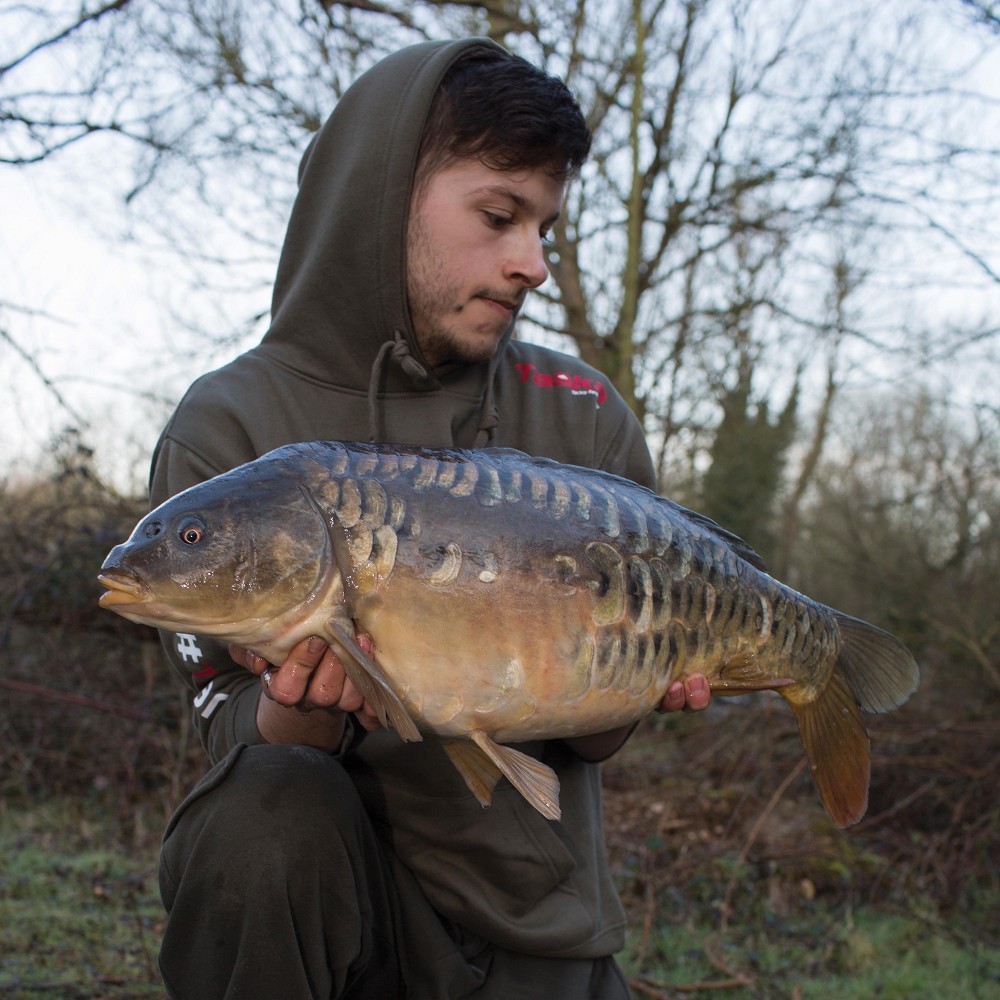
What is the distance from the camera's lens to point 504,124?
6.67 feet

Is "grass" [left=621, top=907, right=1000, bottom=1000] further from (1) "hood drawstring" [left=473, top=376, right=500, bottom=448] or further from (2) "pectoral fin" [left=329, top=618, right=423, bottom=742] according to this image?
(2) "pectoral fin" [left=329, top=618, right=423, bottom=742]

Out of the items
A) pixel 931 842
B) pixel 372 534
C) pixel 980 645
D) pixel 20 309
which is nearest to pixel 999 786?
pixel 931 842

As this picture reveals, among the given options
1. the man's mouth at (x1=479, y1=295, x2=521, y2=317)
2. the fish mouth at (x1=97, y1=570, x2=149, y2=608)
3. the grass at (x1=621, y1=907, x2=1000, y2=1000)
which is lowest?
the grass at (x1=621, y1=907, x2=1000, y2=1000)

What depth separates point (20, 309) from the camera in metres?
3.29

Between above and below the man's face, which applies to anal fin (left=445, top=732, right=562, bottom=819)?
below

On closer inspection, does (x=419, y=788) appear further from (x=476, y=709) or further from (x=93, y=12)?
(x=93, y=12)

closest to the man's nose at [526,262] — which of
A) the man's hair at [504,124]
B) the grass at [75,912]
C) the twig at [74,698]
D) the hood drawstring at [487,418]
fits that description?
the man's hair at [504,124]

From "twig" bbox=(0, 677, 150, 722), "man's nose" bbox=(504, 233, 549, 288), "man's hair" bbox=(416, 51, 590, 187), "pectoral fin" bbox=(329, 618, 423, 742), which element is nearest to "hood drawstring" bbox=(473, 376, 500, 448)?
"man's nose" bbox=(504, 233, 549, 288)

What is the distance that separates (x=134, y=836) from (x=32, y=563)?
1.48 meters

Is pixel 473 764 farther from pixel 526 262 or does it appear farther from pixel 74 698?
pixel 74 698

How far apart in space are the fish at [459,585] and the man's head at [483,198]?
1.66 ft

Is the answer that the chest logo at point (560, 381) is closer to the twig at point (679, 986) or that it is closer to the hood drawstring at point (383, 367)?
the hood drawstring at point (383, 367)

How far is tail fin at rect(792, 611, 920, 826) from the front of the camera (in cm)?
185

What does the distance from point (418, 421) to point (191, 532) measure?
0.80m
